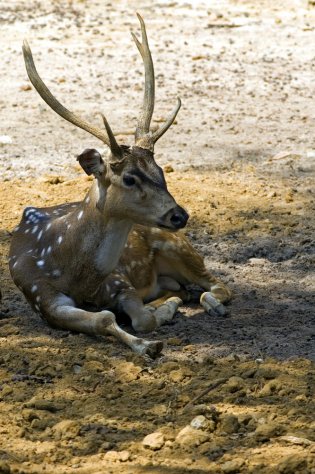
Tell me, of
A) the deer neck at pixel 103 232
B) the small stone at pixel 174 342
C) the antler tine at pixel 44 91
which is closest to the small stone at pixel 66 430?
the small stone at pixel 174 342

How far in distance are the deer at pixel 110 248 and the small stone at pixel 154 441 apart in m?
1.16

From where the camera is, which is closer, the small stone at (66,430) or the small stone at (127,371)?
the small stone at (66,430)

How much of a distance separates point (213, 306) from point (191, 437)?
7.17 ft

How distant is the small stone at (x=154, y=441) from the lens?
518 centimetres

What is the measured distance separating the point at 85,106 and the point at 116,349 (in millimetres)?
5721

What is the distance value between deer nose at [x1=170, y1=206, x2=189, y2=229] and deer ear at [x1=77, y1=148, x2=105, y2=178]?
0.52 meters

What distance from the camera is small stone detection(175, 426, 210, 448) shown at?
5199 mm

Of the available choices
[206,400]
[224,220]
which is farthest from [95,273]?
[224,220]

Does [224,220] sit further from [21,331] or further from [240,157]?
[21,331]

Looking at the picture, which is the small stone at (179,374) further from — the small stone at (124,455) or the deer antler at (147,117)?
the deer antler at (147,117)

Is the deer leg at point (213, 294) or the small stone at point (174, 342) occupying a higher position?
the deer leg at point (213, 294)

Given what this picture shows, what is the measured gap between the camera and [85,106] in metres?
11.9

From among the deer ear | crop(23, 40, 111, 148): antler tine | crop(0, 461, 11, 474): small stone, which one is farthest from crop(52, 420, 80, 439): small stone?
crop(23, 40, 111, 148): antler tine

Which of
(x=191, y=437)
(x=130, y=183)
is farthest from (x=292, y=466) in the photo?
(x=130, y=183)
